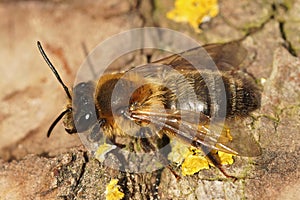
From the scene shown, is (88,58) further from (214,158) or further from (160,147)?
(214,158)

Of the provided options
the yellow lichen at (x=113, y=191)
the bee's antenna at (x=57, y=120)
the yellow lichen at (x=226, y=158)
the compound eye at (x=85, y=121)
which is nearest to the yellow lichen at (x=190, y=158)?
the yellow lichen at (x=226, y=158)

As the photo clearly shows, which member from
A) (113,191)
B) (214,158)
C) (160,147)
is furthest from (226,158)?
(113,191)

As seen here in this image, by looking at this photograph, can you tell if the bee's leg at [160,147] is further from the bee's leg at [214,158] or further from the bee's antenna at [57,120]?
the bee's antenna at [57,120]

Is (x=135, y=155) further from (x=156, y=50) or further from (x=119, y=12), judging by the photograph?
(x=119, y=12)

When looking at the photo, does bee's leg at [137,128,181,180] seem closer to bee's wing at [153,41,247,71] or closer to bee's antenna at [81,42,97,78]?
bee's wing at [153,41,247,71]

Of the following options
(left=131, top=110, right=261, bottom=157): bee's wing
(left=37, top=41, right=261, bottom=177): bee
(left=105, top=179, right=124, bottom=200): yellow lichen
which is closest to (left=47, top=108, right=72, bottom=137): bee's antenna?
(left=37, top=41, right=261, bottom=177): bee
